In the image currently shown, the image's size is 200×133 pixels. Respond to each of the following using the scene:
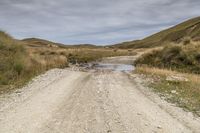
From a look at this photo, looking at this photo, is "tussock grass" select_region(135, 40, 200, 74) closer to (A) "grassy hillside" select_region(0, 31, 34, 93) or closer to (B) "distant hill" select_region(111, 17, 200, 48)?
(A) "grassy hillside" select_region(0, 31, 34, 93)

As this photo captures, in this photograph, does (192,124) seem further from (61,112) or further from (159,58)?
(159,58)

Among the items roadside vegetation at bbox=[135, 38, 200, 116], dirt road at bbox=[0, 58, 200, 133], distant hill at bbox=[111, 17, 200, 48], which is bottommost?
dirt road at bbox=[0, 58, 200, 133]

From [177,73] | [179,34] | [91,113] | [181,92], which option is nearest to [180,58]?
[177,73]

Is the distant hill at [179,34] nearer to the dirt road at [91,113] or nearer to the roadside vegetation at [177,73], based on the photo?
the roadside vegetation at [177,73]

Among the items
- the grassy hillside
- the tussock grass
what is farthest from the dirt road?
the tussock grass

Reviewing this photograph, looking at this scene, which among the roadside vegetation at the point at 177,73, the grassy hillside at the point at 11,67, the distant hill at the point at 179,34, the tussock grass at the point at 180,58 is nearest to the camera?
the roadside vegetation at the point at 177,73

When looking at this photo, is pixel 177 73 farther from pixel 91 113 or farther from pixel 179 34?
pixel 179 34

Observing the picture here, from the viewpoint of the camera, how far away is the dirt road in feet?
26.2

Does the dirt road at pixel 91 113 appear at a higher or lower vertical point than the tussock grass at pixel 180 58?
lower

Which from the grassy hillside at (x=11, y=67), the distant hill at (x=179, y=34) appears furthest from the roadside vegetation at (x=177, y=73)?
the distant hill at (x=179, y=34)

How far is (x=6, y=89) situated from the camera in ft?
49.8

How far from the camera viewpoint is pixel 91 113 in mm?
9578

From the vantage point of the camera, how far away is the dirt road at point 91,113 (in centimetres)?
798

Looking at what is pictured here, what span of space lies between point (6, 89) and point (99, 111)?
23.7 ft
